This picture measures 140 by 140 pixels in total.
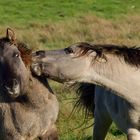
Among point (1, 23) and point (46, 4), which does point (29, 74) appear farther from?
point (46, 4)

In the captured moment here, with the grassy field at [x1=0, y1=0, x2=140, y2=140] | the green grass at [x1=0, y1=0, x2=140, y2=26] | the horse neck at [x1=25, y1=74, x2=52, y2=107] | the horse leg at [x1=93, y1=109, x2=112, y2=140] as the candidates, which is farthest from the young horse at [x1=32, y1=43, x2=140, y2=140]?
the green grass at [x1=0, y1=0, x2=140, y2=26]

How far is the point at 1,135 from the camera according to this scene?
19.1 feet

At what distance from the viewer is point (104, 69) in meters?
5.65

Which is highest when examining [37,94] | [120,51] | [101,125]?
[120,51]

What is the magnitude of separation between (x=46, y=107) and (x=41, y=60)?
0.51 meters

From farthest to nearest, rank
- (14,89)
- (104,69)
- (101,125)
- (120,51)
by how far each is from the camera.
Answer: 1. (101,125)
2. (120,51)
3. (104,69)
4. (14,89)

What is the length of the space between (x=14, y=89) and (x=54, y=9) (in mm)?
21295

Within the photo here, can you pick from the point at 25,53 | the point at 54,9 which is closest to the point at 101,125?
the point at 25,53

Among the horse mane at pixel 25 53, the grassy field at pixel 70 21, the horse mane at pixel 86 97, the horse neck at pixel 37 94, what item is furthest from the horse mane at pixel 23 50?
the grassy field at pixel 70 21

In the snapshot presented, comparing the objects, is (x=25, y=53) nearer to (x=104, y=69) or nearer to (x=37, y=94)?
(x=37, y=94)

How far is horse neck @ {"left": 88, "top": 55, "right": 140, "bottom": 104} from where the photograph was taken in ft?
18.5

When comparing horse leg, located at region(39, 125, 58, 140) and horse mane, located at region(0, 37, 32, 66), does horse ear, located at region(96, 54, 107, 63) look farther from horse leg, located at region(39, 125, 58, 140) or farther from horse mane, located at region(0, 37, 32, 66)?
horse leg, located at region(39, 125, 58, 140)

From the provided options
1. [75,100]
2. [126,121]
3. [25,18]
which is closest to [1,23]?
[25,18]

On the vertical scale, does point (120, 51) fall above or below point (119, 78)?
above
